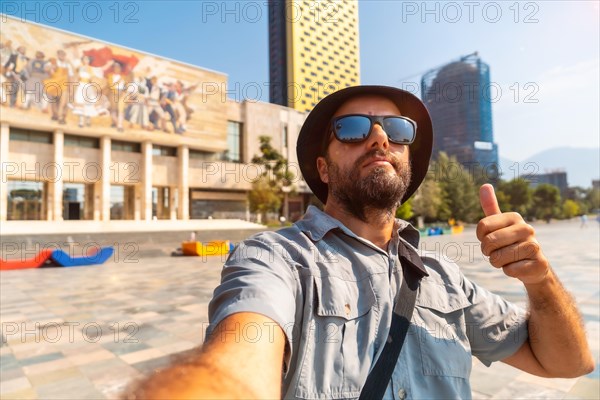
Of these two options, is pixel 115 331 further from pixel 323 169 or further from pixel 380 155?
pixel 380 155

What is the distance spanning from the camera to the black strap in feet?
4.03

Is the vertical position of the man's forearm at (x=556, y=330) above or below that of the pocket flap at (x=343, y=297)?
below

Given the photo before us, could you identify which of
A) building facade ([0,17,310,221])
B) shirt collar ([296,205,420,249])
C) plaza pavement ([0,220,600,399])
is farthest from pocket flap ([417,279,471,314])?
building facade ([0,17,310,221])

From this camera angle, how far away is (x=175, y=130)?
39.5 metres

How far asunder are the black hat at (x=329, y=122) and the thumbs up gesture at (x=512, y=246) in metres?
0.68

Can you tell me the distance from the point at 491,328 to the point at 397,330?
2.03 feet

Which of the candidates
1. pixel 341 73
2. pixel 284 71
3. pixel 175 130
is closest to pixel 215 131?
pixel 175 130

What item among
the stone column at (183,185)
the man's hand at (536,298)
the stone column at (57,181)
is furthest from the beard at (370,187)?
the stone column at (183,185)

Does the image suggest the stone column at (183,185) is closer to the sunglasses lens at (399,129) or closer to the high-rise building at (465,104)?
the high-rise building at (465,104)

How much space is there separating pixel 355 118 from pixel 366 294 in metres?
0.88

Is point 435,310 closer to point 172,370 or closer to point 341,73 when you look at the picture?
point 172,370

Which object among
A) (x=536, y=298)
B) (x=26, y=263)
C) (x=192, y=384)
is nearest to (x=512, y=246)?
(x=536, y=298)

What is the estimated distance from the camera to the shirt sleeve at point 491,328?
1643mm

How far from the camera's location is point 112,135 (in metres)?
A: 35.5
